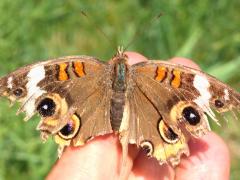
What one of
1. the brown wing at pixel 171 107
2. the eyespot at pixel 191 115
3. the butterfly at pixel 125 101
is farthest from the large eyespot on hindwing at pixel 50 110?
the eyespot at pixel 191 115

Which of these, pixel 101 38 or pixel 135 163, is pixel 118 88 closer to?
pixel 135 163

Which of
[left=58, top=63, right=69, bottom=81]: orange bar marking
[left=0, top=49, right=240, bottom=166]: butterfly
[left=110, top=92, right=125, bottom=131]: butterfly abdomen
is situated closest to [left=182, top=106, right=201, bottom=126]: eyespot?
[left=0, top=49, right=240, bottom=166]: butterfly

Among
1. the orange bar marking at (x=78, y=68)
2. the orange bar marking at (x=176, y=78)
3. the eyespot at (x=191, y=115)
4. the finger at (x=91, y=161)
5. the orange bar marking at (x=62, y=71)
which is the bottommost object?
the finger at (x=91, y=161)

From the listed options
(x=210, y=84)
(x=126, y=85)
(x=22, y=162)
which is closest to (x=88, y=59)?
(x=126, y=85)

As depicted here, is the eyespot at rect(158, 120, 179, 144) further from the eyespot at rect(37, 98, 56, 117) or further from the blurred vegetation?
the blurred vegetation

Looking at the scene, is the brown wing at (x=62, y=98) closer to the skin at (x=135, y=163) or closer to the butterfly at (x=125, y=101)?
the butterfly at (x=125, y=101)

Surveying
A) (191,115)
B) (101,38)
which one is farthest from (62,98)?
(101,38)
